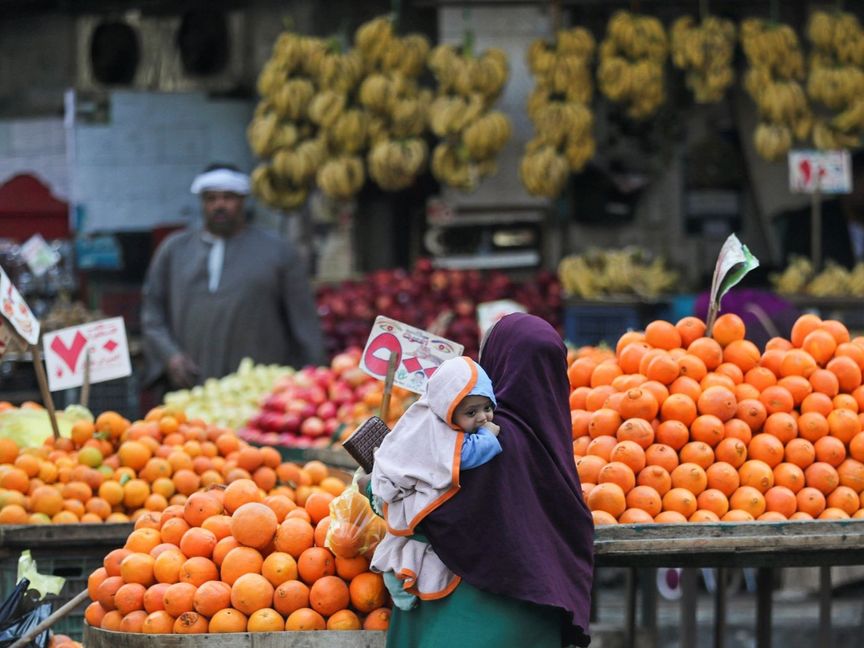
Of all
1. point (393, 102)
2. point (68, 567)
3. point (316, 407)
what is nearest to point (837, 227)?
point (393, 102)

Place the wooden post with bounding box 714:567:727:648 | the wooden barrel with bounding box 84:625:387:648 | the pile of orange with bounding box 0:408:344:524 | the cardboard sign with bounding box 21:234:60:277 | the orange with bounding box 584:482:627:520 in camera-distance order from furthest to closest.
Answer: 1. the cardboard sign with bounding box 21:234:60:277
2. the wooden post with bounding box 714:567:727:648
3. the pile of orange with bounding box 0:408:344:524
4. the orange with bounding box 584:482:627:520
5. the wooden barrel with bounding box 84:625:387:648

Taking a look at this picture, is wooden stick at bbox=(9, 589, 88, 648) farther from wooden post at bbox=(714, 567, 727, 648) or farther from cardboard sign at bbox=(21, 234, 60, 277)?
cardboard sign at bbox=(21, 234, 60, 277)

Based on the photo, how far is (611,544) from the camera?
136 inches

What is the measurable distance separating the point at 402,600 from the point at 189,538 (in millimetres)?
651

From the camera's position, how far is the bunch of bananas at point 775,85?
833 centimetres

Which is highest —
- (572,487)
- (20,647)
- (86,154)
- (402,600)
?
(86,154)

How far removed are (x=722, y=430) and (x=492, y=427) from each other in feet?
3.09

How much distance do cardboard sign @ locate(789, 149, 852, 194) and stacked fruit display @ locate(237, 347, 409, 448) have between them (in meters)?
2.99

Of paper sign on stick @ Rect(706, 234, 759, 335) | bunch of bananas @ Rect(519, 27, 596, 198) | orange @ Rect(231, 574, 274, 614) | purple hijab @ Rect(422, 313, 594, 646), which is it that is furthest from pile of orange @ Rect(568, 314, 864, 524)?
bunch of bananas @ Rect(519, 27, 596, 198)

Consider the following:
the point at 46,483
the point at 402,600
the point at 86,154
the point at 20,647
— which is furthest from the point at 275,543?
the point at 86,154

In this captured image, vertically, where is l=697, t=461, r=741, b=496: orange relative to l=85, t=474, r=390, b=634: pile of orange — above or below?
above

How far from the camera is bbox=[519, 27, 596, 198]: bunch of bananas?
8.33 m

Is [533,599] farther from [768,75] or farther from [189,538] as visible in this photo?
[768,75]

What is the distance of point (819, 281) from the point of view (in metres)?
7.93
